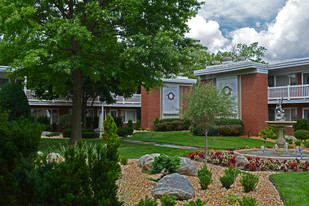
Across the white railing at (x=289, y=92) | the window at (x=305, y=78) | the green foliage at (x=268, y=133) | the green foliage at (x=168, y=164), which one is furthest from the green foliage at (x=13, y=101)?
the window at (x=305, y=78)

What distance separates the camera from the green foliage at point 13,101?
16.0m

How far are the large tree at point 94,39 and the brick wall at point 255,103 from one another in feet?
29.7

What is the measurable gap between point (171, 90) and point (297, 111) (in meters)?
12.7

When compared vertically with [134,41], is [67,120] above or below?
below

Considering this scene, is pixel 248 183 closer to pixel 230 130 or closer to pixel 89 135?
pixel 230 130

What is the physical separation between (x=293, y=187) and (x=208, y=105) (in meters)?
3.78

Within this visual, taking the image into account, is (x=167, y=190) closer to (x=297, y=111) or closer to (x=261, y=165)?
(x=261, y=165)

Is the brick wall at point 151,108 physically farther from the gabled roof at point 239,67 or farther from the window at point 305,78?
the window at point 305,78

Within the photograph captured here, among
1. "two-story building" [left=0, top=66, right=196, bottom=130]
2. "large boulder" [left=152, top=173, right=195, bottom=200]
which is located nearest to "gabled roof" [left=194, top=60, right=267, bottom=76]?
"two-story building" [left=0, top=66, right=196, bottom=130]

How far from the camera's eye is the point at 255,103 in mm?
24578

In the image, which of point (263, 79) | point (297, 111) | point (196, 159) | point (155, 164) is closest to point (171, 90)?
point (263, 79)

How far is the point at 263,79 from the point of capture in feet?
81.5

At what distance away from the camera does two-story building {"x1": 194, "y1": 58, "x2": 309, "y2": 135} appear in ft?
80.4

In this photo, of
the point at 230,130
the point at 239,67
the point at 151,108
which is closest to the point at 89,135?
the point at 151,108
